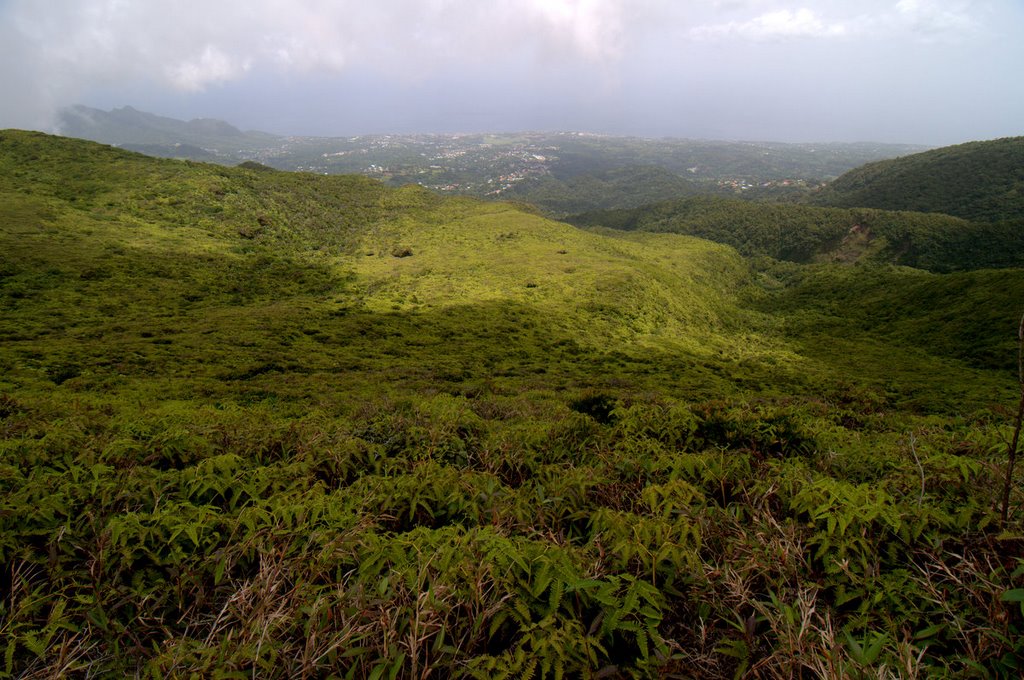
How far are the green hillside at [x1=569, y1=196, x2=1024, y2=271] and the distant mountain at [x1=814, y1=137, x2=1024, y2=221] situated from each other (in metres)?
35.7

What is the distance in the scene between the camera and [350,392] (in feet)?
63.1

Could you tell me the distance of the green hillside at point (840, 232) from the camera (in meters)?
87.2

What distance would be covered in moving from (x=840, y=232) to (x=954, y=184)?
61941 mm

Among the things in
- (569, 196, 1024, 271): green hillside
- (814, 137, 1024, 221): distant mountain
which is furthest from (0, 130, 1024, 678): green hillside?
(814, 137, 1024, 221): distant mountain

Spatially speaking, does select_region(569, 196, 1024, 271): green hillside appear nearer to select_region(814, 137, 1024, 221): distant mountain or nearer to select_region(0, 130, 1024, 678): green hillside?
select_region(814, 137, 1024, 221): distant mountain

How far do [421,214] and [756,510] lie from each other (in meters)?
89.5

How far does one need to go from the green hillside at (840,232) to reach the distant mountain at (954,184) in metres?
35.7

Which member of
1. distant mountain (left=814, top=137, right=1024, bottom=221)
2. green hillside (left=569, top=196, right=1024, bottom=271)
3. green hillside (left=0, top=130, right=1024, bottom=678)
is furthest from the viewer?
distant mountain (left=814, top=137, right=1024, bottom=221)

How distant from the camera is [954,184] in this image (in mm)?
136500

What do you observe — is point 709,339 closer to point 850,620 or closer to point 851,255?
point 850,620

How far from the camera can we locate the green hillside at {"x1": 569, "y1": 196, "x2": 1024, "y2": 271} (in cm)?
8719

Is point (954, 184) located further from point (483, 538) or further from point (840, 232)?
point (483, 538)

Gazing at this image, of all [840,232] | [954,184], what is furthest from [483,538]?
[954,184]

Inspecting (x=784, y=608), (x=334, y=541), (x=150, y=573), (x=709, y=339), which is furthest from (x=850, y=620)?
(x=709, y=339)
